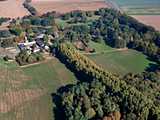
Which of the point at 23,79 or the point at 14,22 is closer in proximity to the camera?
the point at 23,79

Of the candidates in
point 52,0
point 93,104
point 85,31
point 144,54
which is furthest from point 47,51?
point 52,0

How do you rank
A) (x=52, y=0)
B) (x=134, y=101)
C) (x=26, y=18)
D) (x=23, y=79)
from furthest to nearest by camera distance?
1. (x=52, y=0)
2. (x=26, y=18)
3. (x=23, y=79)
4. (x=134, y=101)

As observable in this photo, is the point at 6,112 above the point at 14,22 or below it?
below

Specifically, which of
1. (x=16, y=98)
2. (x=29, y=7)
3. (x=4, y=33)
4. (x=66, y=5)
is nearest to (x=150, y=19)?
(x=66, y=5)

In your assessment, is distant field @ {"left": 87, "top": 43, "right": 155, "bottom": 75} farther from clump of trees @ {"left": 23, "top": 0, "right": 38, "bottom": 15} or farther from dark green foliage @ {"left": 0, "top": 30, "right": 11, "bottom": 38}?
clump of trees @ {"left": 23, "top": 0, "right": 38, "bottom": 15}

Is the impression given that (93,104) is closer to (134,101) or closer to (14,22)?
(134,101)
